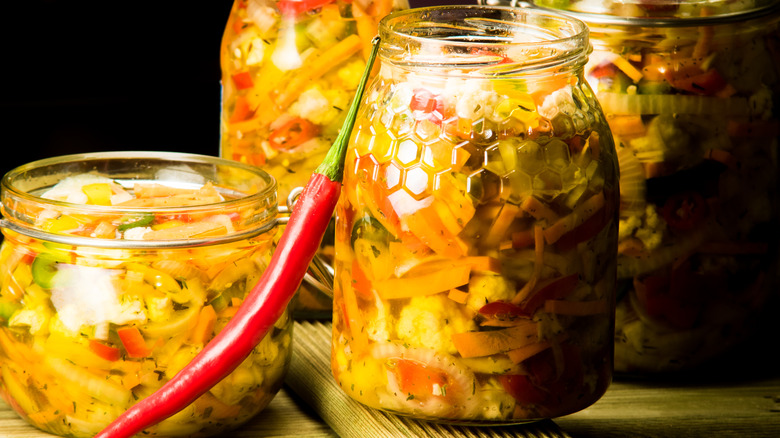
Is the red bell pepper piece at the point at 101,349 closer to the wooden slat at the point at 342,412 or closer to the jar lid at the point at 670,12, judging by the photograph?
the wooden slat at the point at 342,412

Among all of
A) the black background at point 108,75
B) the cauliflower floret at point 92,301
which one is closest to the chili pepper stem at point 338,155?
the cauliflower floret at point 92,301

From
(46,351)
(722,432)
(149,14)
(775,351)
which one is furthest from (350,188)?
(149,14)

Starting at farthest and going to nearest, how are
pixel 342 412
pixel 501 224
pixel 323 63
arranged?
pixel 323 63
pixel 342 412
pixel 501 224

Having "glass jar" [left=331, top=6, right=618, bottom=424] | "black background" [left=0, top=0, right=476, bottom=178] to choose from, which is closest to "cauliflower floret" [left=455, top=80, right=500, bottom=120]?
"glass jar" [left=331, top=6, right=618, bottom=424]

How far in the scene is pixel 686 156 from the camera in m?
0.98

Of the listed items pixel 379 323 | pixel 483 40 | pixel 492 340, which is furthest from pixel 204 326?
pixel 483 40

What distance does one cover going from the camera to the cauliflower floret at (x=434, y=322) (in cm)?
81

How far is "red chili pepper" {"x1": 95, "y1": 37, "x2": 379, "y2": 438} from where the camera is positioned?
842 mm

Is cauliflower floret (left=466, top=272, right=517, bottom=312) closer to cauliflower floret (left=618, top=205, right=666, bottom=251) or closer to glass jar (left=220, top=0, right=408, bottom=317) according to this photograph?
cauliflower floret (left=618, top=205, right=666, bottom=251)

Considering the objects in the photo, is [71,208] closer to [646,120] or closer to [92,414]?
[92,414]

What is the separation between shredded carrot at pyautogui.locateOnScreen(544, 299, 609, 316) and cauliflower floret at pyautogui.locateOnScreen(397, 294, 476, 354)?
0.23 ft

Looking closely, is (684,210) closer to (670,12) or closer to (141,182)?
(670,12)

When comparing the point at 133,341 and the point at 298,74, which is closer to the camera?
the point at 133,341

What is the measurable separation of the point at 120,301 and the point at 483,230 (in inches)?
12.7
